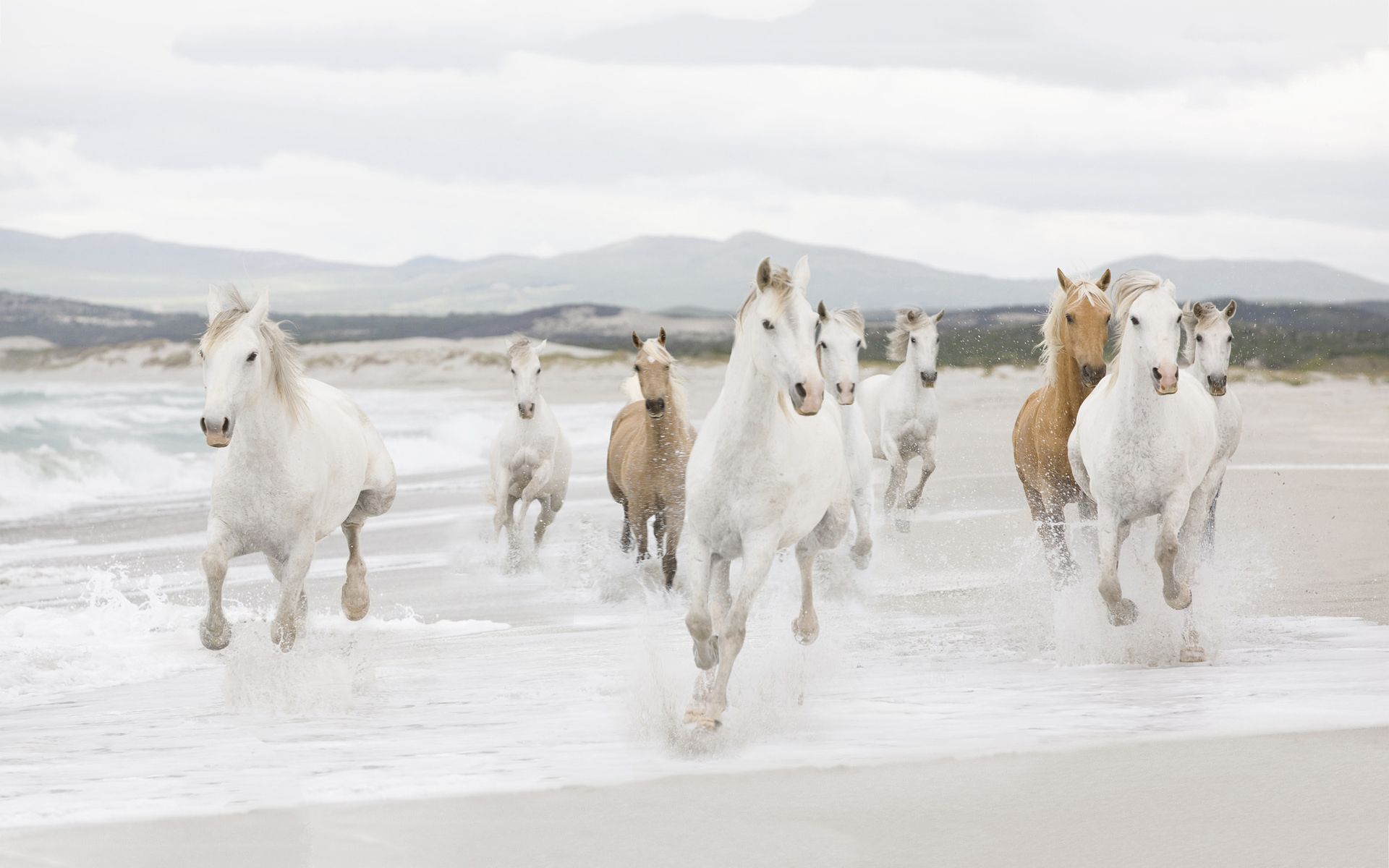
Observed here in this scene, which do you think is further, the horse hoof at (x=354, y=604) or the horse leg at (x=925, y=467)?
the horse leg at (x=925, y=467)

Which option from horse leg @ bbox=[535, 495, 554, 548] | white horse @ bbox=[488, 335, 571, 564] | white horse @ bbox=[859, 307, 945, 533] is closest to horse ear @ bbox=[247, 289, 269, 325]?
white horse @ bbox=[488, 335, 571, 564]

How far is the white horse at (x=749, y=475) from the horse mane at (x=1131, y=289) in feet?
6.35

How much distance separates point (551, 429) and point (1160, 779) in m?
7.56

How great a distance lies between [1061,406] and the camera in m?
8.21

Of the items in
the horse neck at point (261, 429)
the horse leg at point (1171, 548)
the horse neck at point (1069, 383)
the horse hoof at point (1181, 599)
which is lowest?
the horse hoof at point (1181, 599)

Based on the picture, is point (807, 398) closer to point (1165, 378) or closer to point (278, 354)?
point (1165, 378)

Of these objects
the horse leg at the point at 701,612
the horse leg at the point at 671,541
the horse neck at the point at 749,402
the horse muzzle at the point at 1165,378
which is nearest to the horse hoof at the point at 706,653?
the horse leg at the point at 701,612

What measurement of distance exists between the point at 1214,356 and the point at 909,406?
4.71m

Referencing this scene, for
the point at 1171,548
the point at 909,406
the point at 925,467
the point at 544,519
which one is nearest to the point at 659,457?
the point at 544,519

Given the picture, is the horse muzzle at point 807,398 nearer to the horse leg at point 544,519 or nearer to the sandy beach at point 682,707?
the sandy beach at point 682,707

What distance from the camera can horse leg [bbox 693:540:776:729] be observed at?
5668 millimetres

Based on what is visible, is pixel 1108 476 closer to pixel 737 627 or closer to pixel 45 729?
pixel 737 627

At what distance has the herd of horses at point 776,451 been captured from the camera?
5.84m

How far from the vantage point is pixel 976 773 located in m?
4.93
